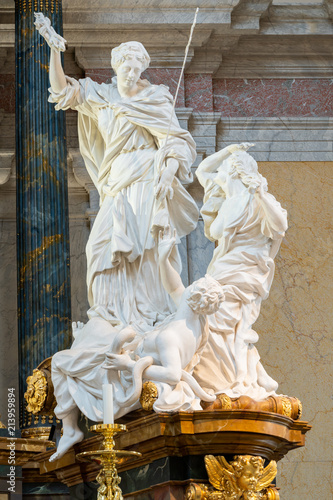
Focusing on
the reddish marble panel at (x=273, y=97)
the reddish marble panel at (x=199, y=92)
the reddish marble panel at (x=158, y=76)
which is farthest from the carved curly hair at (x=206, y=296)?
the reddish marble panel at (x=273, y=97)

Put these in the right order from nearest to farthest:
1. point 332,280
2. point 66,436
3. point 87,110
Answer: point 66,436 < point 87,110 < point 332,280

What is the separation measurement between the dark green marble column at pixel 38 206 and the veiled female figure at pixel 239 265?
4.86ft

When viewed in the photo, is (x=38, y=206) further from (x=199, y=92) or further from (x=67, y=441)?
(x=67, y=441)

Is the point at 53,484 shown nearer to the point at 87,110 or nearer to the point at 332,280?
the point at 87,110

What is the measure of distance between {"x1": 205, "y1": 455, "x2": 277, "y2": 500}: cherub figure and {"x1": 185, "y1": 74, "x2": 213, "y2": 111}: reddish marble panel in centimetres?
474

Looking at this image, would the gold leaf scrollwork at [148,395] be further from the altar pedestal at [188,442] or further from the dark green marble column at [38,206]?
the dark green marble column at [38,206]

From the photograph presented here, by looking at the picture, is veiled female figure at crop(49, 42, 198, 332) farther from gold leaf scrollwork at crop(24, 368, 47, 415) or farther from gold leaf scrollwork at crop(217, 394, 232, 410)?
gold leaf scrollwork at crop(217, 394, 232, 410)

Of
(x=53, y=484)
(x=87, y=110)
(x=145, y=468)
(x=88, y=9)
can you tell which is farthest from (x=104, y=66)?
(x=145, y=468)

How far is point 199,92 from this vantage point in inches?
379

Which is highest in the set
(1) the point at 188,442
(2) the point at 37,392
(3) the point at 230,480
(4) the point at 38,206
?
(4) the point at 38,206

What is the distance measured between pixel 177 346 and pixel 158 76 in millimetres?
4408

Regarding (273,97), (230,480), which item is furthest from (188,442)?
(273,97)

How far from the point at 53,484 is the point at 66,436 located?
952 mm

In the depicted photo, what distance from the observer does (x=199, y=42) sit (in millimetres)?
9492
